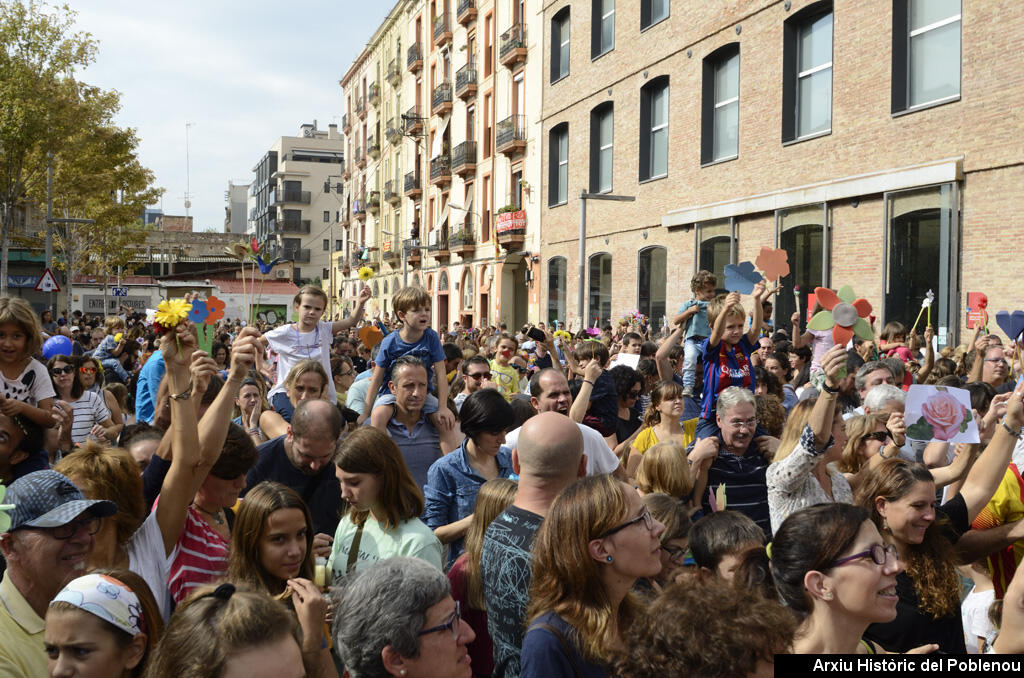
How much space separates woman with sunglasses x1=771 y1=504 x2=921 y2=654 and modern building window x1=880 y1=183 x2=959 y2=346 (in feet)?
36.5

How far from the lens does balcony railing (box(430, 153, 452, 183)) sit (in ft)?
124

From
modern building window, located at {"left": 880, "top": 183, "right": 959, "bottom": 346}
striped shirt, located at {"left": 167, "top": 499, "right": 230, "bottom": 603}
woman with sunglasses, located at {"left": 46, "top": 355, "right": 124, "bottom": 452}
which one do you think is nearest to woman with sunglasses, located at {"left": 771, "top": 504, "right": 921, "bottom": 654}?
striped shirt, located at {"left": 167, "top": 499, "right": 230, "bottom": 603}

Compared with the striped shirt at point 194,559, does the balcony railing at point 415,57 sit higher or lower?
higher

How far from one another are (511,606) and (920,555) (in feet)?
6.25

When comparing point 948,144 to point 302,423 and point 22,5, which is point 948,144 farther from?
point 22,5

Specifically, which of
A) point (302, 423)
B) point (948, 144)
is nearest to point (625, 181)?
point (948, 144)

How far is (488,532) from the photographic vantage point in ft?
10.8

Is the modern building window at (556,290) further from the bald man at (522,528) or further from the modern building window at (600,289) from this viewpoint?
the bald man at (522,528)

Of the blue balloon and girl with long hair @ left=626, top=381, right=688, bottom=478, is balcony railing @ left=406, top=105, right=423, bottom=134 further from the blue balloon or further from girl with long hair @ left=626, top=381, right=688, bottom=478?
girl with long hair @ left=626, top=381, right=688, bottom=478

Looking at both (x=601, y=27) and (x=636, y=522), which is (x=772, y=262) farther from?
(x=601, y=27)

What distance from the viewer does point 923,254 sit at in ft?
44.6

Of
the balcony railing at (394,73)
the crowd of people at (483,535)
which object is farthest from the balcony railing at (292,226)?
the crowd of people at (483,535)

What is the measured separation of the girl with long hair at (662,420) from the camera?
20.7 ft

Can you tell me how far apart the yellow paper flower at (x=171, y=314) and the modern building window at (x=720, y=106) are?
51.7ft
